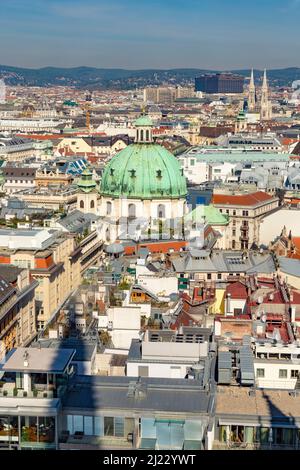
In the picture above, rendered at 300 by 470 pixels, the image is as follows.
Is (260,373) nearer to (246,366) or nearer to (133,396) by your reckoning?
(246,366)

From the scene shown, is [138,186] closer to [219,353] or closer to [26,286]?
[26,286]

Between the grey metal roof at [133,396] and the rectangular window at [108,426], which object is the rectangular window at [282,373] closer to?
the grey metal roof at [133,396]

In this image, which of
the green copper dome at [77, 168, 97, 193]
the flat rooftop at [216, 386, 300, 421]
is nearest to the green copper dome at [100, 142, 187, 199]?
the green copper dome at [77, 168, 97, 193]

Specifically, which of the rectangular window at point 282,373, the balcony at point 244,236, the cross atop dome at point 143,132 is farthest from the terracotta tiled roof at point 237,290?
the balcony at point 244,236

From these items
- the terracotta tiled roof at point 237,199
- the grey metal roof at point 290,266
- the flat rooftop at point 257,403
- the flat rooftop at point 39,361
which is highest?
the flat rooftop at point 39,361

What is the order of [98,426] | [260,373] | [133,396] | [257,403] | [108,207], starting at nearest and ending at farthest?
[98,426], [133,396], [257,403], [260,373], [108,207]

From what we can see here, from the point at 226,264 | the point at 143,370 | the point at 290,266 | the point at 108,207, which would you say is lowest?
the point at 226,264

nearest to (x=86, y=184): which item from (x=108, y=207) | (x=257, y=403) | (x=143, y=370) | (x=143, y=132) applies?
(x=108, y=207)
